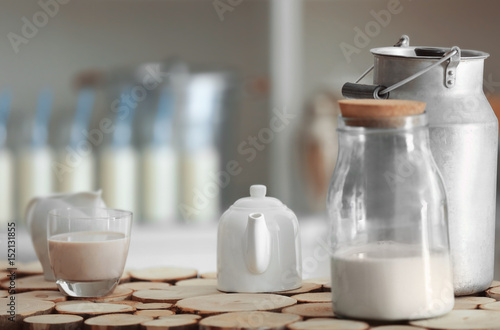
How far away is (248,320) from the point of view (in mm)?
875

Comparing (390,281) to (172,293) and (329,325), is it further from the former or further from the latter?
(172,293)

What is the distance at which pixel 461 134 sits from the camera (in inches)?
37.4

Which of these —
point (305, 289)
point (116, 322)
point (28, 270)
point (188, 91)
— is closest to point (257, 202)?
point (305, 289)

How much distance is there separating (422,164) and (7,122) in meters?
1.61

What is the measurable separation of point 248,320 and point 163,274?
304 mm

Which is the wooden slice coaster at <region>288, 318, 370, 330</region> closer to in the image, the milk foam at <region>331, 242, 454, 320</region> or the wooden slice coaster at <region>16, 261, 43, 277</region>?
the milk foam at <region>331, 242, 454, 320</region>

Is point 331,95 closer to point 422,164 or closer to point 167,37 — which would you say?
point 167,37

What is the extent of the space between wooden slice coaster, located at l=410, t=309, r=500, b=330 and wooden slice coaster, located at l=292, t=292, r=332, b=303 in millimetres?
154

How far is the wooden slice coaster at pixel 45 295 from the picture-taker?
1006mm

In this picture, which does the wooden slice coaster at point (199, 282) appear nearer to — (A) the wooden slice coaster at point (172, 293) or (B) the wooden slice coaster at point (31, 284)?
(A) the wooden slice coaster at point (172, 293)

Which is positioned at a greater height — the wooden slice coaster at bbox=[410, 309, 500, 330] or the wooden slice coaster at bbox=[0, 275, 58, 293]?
the wooden slice coaster at bbox=[0, 275, 58, 293]

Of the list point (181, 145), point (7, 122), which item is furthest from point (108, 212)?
point (7, 122)

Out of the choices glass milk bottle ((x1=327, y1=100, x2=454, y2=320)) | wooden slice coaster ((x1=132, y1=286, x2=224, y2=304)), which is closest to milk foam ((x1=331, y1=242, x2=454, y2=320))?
glass milk bottle ((x1=327, y1=100, x2=454, y2=320))

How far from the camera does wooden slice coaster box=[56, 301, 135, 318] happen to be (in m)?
0.93
